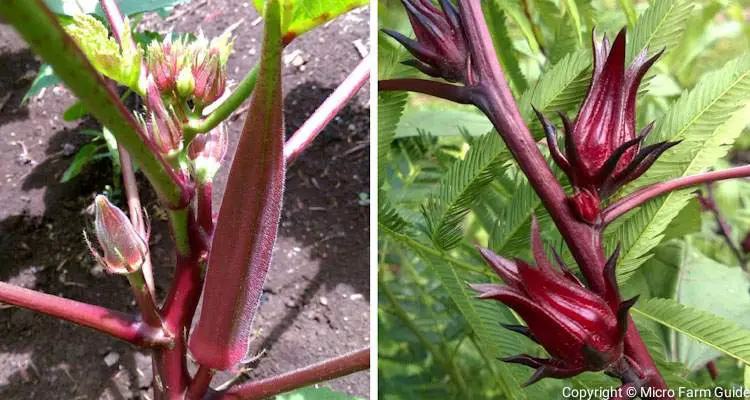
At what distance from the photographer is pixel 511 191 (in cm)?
59

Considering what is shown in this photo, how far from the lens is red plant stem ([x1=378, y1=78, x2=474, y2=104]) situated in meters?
0.38

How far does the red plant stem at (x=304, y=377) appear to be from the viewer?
0.60 meters

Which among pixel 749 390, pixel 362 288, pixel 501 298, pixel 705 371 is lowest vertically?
pixel 362 288

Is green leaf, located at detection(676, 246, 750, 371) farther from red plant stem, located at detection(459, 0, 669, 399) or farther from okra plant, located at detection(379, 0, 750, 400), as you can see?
red plant stem, located at detection(459, 0, 669, 399)

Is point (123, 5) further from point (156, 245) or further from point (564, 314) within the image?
point (564, 314)

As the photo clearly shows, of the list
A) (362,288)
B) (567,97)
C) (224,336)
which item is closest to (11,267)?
(362,288)

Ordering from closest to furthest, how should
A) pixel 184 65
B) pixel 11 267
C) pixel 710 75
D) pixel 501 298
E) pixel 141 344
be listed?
pixel 501 298, pixel 710 75, pixel 184 65, pixel 141 344, pixel 11 267

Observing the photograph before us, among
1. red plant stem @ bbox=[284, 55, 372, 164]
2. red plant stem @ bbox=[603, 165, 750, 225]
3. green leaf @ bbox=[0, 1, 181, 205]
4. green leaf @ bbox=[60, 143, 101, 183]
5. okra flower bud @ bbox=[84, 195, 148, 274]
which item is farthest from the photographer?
green leaf @ bbox=[60, 143, 101, 183]

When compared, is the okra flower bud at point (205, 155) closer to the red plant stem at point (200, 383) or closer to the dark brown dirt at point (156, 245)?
the red plant stem at point (200, 383)

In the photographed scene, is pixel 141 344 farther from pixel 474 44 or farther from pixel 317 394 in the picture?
pixel 474 44

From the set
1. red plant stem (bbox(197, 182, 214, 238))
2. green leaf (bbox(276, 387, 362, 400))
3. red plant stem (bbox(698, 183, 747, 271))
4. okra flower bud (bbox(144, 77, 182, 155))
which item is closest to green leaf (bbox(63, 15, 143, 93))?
okra flower bud (bbox(144, 77, 182, 155))

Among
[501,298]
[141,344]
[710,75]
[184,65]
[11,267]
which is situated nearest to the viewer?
[501,298]

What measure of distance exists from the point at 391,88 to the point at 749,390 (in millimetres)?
265

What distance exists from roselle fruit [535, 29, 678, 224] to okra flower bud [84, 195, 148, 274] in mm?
348
